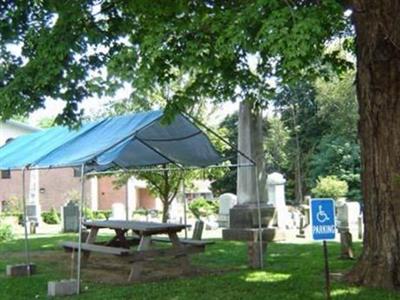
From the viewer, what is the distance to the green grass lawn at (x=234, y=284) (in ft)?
28.9

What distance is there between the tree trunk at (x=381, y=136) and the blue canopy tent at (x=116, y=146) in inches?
151

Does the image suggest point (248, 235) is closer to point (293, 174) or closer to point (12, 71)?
point (12, 71)

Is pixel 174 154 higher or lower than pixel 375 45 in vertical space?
lower

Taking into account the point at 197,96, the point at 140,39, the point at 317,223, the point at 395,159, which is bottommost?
the point at 317,223

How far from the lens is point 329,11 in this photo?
8.25 m

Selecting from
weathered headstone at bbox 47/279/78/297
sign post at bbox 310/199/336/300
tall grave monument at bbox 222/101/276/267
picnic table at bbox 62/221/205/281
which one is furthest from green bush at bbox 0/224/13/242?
sign post at bbox 310/199/336/300

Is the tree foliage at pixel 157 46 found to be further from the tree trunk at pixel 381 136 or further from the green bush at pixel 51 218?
the green bush at pixel 51 218

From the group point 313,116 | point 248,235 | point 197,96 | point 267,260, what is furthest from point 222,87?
point 313,116

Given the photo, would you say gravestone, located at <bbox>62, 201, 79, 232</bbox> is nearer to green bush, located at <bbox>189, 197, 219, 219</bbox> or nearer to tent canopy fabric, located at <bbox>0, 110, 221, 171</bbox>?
green bush, located at <bbox>189, 197, 219, 219</bbox>

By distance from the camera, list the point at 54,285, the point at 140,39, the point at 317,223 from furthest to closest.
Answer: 1. the point at 140,39
2. the point at 54,285
3. the point at 317,223

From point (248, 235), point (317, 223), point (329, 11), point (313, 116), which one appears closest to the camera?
point (317, 223)

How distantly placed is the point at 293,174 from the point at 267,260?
34.7 meters

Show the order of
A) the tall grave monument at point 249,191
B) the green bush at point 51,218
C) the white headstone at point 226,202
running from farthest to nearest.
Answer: the green bush at point 51,218, the white headstone at point 226,202, the tall grave monument at point 249,191

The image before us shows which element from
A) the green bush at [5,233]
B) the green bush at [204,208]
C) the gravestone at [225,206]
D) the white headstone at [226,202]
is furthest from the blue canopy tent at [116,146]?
the green bush at [204,208]
